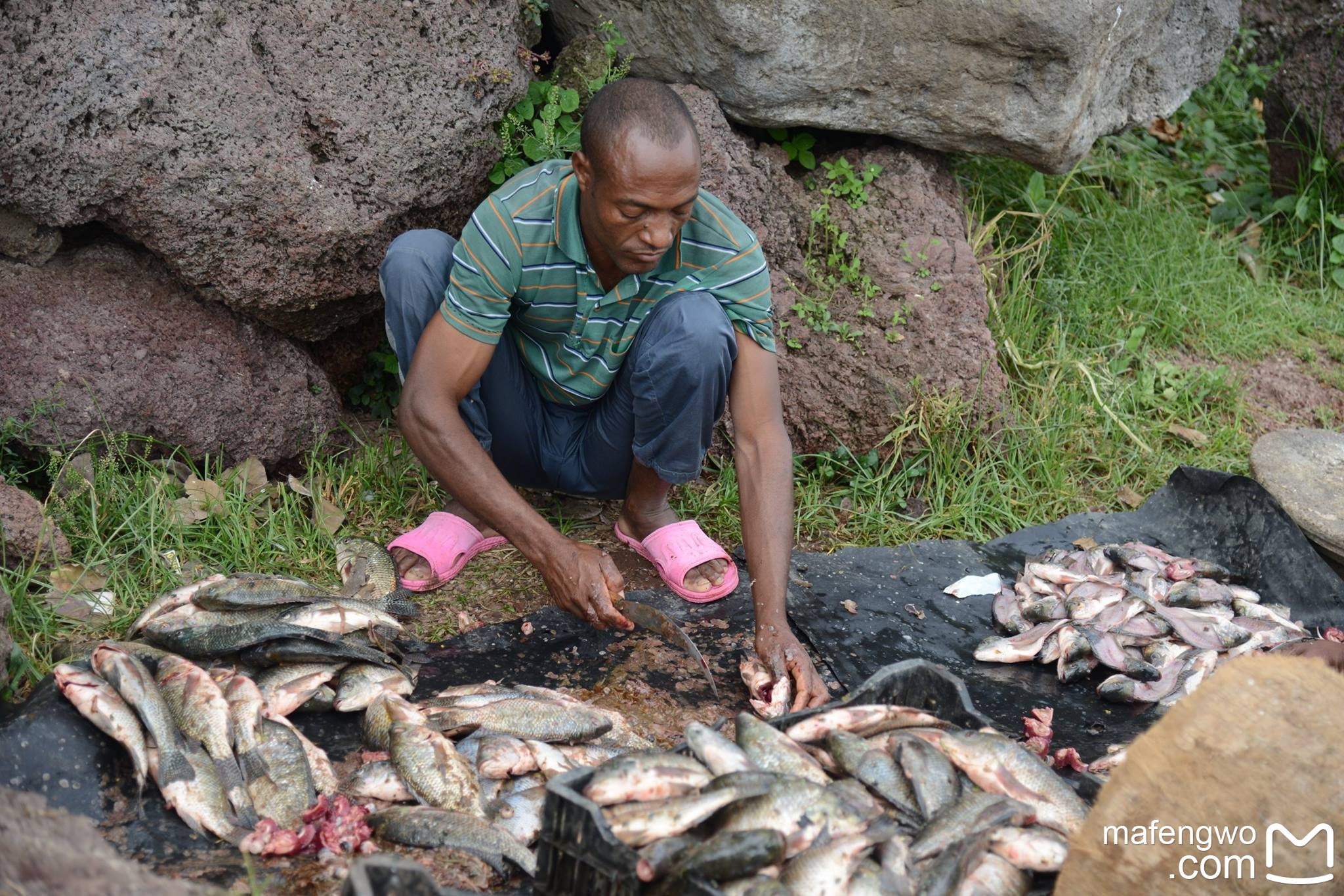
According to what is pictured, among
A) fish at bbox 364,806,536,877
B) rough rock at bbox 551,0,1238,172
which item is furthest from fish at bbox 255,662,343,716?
rough rock at bbox 551,0,1238,172

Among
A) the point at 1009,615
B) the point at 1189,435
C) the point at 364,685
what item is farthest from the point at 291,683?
the point at 1189,435

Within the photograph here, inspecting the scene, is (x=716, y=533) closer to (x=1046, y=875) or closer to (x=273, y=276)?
(x=273, y=276)

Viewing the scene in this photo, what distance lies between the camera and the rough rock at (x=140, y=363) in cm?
394

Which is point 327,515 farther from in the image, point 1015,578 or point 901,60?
point 901,60

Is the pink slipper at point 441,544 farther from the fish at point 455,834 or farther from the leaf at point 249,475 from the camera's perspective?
the fish at point 455,834

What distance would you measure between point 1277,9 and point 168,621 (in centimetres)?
663

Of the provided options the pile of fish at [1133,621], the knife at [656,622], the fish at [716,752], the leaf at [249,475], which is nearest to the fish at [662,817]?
the fish at [716,752]

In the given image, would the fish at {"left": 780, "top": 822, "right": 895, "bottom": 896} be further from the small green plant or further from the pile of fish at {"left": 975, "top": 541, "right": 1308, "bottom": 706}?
the small green plant

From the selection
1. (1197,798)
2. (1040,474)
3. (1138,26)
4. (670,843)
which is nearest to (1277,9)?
(1138,26)

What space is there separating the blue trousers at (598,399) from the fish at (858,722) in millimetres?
1312

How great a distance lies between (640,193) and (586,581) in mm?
1084

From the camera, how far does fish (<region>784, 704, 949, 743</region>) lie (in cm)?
266

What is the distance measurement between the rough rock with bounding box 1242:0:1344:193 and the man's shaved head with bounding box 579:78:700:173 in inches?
193

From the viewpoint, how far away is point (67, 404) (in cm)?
397
